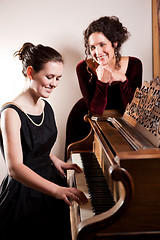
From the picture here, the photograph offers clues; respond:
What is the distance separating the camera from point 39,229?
Answer: 4.66 ft

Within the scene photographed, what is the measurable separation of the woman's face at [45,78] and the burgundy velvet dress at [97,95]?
0.63 meters

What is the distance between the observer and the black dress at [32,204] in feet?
4.66

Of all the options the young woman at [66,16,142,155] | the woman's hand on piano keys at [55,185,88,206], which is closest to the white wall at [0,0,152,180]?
the young woman at [66,16,142,155]

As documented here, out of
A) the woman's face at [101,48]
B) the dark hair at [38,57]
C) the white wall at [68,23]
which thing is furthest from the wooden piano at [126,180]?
the white wall at [68,23]

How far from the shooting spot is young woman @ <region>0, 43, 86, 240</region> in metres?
1.39

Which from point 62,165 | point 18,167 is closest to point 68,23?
point 62,165

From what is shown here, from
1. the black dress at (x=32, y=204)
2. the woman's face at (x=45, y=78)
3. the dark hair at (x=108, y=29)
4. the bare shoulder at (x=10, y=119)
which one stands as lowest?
the black dress at (x=32, y=204)

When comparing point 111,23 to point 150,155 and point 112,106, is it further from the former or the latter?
point 150,155

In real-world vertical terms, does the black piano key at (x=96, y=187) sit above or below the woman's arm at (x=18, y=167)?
below

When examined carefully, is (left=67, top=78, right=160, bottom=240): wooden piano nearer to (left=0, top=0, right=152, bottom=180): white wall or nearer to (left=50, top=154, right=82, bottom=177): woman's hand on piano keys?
(left=50, top=154, right=82, bottom=177): woman's hand on piano keys

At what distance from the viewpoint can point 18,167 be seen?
140 centimetres

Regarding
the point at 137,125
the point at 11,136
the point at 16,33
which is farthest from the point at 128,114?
the point at 16,33

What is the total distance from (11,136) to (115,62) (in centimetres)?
145

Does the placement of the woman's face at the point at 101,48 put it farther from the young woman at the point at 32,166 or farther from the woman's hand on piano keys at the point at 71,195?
the woman's hand on piano keys at the point at 71,195
